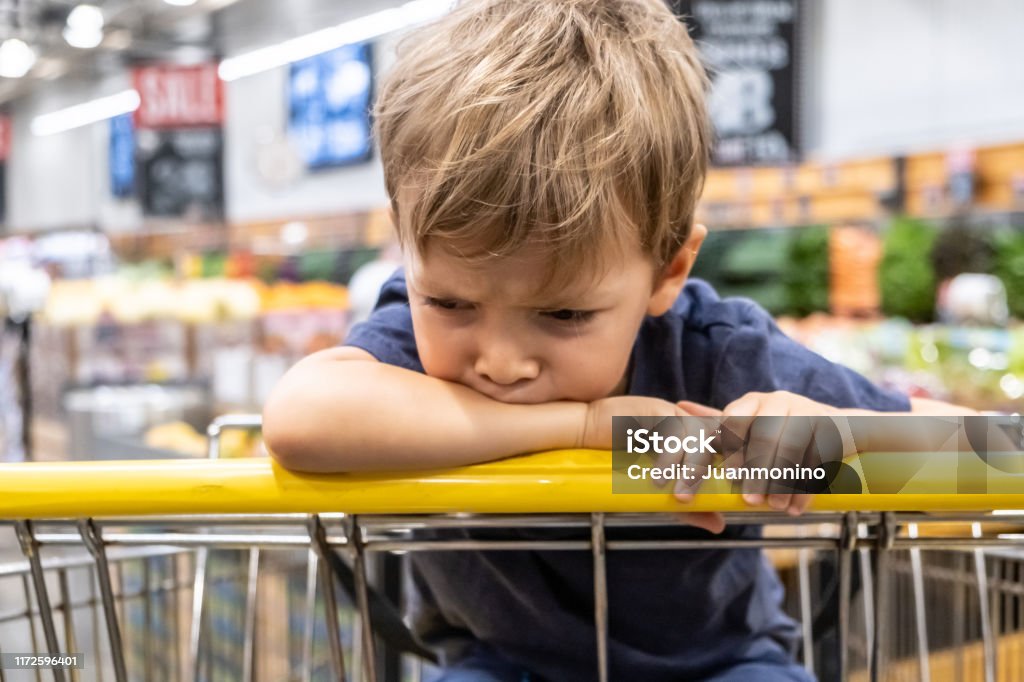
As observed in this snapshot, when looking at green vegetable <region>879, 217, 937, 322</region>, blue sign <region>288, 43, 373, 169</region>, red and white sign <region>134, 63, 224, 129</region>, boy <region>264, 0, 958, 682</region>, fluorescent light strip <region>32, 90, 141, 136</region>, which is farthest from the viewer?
fluorescent light strip <region>32, 90, 141, 136</region>

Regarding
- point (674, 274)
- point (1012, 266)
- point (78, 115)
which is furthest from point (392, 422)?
point (78, 115)

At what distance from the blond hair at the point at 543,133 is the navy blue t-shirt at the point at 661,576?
0.20 metres

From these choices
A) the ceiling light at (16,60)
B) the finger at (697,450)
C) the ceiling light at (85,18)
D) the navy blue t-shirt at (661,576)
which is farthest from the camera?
the ceiling light at (16,60)

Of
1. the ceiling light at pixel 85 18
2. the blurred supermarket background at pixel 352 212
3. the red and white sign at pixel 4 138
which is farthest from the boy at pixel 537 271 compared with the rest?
the red and white sign at pixel 4 138

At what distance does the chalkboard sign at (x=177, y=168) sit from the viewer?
6.16 meters

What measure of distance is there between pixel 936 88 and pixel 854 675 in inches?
193

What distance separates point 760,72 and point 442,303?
10.2 ft

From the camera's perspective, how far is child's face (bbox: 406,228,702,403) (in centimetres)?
87

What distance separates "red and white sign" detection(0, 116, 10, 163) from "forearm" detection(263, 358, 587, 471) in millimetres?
8796

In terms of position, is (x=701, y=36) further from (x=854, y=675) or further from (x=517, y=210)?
(x=517, y=210)

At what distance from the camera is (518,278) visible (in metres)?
0.86

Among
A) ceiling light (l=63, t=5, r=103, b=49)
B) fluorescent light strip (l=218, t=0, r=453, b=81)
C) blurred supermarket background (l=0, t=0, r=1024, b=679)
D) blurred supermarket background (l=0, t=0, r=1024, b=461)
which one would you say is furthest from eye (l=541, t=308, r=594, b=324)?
ceiling light (l=63, t=5, r=103, b=49)

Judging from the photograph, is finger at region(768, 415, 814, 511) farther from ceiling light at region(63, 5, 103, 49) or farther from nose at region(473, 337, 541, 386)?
ceiling light at region(63, 5, 103, 49)

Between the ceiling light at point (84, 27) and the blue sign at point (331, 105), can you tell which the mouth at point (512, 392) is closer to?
the ceiling light at point (84, 27)
